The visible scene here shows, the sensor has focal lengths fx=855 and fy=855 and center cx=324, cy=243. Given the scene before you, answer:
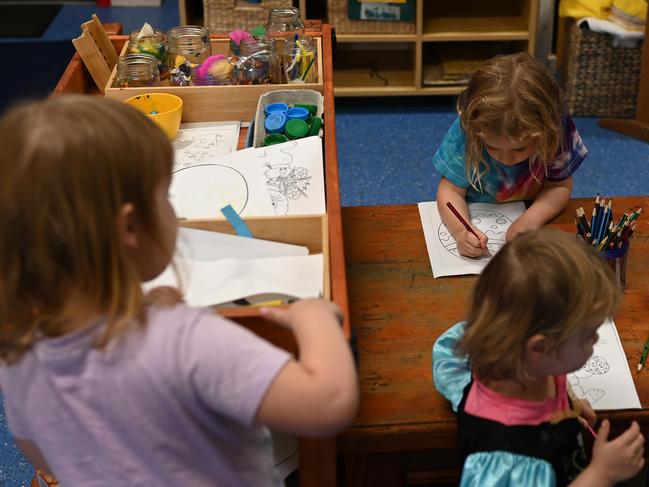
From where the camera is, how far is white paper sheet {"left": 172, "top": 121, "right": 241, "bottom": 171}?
1806mm

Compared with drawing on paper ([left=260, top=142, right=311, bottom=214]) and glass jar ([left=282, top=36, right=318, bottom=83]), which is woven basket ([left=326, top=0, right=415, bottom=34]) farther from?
drawing on paper ([left=260, top=142, right=311, bottom=214])

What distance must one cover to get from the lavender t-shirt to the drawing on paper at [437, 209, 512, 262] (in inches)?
31.5

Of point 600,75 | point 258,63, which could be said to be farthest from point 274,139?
point 600,75

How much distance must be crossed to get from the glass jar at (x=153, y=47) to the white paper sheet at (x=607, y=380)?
1224 mm

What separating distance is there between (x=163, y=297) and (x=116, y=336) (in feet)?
0.35

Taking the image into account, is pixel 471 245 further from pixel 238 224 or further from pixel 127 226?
pixel 127 226

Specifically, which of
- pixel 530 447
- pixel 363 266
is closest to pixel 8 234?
pixel 530 447

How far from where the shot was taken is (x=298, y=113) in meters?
1.83

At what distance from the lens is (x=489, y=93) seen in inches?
62.3

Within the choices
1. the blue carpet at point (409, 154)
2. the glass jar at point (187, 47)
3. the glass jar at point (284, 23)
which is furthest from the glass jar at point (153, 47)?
the blue carpet at point (409, 154)

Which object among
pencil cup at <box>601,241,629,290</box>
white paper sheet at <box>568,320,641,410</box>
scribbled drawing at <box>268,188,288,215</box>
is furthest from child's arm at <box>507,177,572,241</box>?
scribbled drawing at <box>268,188,288,215</box>

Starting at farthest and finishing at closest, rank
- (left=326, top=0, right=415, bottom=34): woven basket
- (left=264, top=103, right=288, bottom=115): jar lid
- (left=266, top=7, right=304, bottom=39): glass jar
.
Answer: (left=326, top=0, right=415, bottom=34): woven basket, (left=266, top=7, right=304, bottom=39): glass jar, (left=264, top=103, right=288, bottom=115): jar lid

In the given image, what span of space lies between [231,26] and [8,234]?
2.74 m

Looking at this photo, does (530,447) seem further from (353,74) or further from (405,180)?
(353,74)
